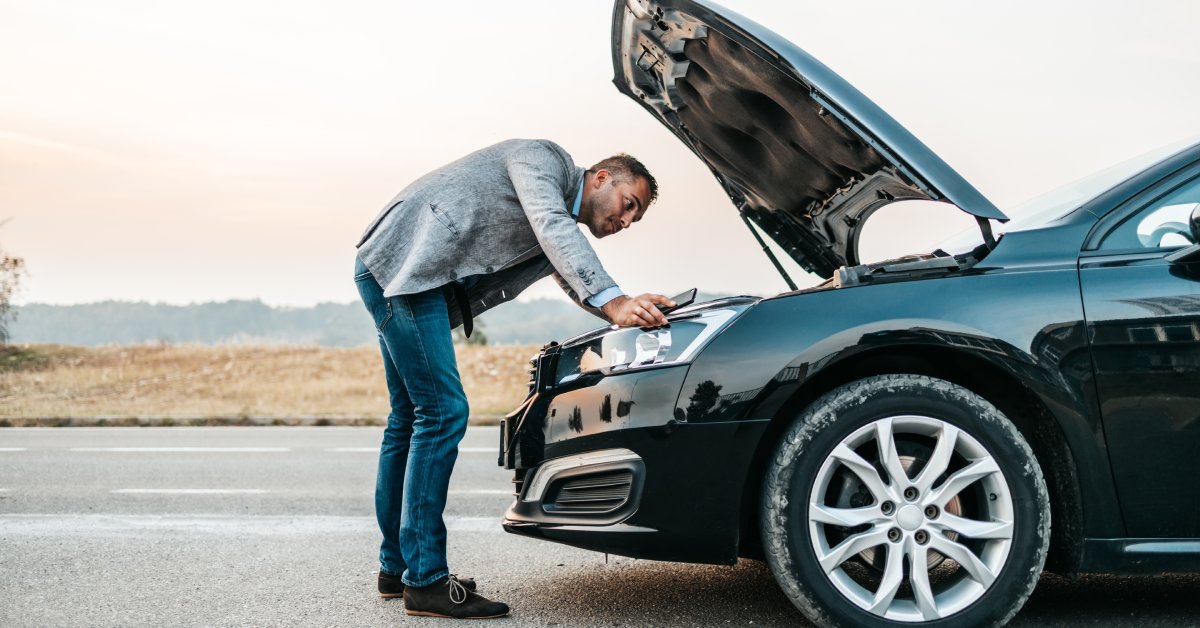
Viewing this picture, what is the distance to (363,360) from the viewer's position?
63.4 ft

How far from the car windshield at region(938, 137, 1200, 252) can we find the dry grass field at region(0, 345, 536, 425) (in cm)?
860

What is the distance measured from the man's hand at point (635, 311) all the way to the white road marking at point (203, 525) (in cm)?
206

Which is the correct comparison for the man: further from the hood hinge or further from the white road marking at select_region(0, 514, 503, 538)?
the white road marking at select_region(0, 514, 503, 538)

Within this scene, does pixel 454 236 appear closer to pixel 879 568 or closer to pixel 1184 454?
pixel 879 568

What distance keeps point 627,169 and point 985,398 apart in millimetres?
1353

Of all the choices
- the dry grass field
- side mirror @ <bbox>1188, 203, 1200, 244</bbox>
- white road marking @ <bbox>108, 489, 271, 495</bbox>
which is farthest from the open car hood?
the dry grass field

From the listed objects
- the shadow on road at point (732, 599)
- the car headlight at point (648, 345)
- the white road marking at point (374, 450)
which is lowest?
the white road marking at point (374, 450)

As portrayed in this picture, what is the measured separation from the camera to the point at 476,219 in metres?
3.20

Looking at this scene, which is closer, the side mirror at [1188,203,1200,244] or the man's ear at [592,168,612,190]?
the side mirror at [1188,203,1200,244]

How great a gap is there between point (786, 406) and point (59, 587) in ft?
8.91

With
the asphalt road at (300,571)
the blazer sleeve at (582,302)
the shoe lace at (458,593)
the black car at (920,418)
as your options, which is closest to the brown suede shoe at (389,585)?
the asphalt road at (300,571)

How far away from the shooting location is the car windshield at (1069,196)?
3.05 metres

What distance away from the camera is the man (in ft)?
10.3

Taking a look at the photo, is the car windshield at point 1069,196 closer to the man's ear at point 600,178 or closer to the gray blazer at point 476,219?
the man's ear at point 600,178
